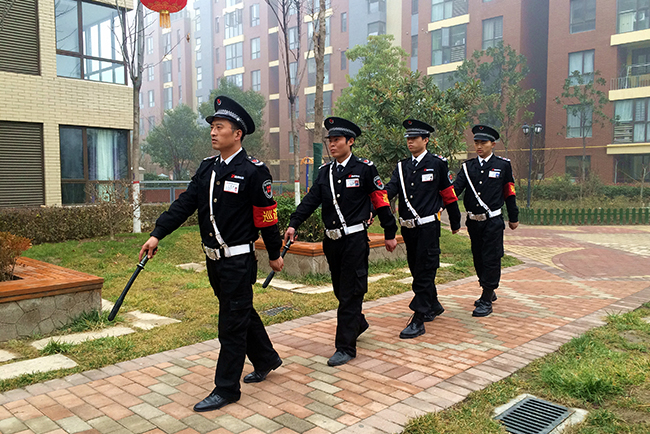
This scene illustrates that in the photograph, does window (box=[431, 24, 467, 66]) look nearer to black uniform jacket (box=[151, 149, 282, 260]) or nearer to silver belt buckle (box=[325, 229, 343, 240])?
silver belt buckle (box=[325, 229, 343, 240])

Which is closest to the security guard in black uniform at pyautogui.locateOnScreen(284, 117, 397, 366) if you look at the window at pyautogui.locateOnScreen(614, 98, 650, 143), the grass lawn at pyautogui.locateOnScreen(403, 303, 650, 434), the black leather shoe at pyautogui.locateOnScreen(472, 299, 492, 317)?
the grass lawn at pyautogui.locateOnScreen(403, 303, 650, 434)

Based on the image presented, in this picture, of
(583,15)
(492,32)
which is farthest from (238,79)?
(583,15)

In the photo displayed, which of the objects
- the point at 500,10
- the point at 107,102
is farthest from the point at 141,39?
the point at 500,10

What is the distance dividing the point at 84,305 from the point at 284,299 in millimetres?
2405

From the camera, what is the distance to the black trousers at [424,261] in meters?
5.61

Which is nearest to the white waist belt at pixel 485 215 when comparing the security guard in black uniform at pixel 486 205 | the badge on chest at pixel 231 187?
the security guard in black uniform at pixel 486 205

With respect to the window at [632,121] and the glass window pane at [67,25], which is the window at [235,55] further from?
the glass window pane at [67,25]

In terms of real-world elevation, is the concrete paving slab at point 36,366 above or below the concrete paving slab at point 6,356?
above

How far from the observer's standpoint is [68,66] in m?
14.7

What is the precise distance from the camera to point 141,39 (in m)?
13.4

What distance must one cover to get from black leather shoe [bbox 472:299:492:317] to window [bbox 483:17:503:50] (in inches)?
1274

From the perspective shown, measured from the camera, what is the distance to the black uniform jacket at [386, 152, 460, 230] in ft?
19.0

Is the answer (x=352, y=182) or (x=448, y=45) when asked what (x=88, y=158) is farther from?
(x=448, y=45)

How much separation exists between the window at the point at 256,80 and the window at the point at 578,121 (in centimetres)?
3012
